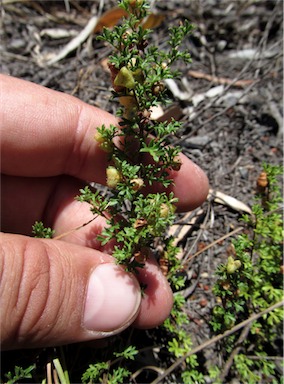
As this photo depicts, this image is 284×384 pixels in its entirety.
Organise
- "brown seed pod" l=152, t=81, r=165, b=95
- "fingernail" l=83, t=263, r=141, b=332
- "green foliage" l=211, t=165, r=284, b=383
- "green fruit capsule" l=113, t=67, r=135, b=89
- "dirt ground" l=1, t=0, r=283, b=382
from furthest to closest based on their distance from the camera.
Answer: "dirt ground" l=1, t=0, r=283, b=382, "green foliage" l=211, t=165, r=284, b=383, "fingernail" l=83, t=263, r=141, b=332, "brown seed pod" l=152, t=81, r=165, b=95, "green fruit capsule" l=113, t=67, r=135, b=89

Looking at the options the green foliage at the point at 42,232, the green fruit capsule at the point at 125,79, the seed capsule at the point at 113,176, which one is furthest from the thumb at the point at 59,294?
the green fruit capsule at the point at 125,79

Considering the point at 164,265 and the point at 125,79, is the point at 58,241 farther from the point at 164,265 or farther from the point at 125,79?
the point at 125,79

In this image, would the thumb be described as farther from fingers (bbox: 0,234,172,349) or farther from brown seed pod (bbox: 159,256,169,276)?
brown seed pod (bbox: 159,256,169,276)

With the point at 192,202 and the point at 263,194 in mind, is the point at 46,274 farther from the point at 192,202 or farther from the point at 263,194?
the point at 263,194

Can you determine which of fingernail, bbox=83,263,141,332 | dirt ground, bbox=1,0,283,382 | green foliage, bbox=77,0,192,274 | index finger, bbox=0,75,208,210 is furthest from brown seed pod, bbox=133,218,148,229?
dirt ground, bbox=1,0,283,382

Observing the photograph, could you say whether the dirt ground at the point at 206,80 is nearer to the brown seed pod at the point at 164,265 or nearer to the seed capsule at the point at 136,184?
the brown seed pod at the point at 164,265

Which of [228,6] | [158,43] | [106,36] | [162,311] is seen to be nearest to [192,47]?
[158,43]
